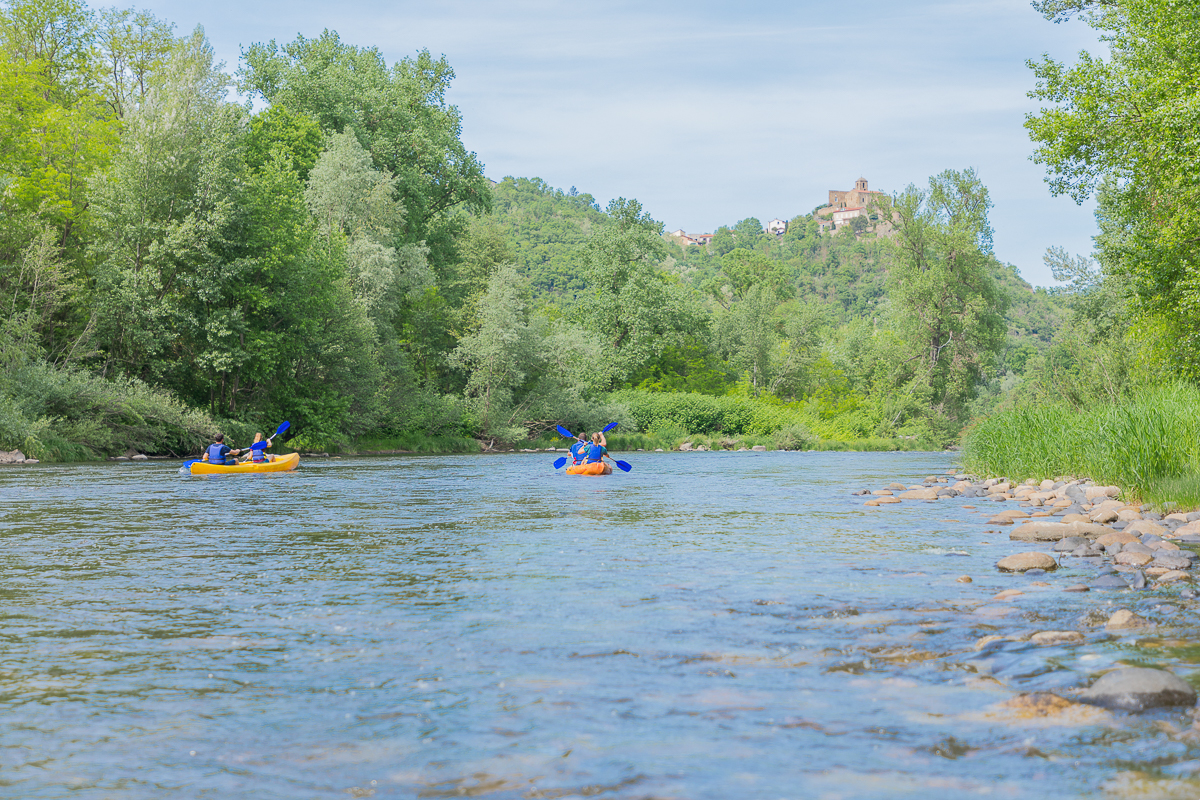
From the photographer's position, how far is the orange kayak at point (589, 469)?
23.2 m

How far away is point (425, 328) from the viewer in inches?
1618

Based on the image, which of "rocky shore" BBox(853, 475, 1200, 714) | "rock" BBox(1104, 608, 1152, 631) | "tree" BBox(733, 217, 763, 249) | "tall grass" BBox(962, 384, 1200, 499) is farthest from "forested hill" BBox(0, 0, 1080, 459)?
"tree" BBox(733, 217, 763, 249)

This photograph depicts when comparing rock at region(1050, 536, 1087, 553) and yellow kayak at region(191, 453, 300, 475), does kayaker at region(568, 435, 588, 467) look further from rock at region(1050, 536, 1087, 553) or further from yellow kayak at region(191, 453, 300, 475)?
rock at region(1050, 536, 1087, 553)

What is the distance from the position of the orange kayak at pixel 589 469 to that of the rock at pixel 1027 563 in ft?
49.1

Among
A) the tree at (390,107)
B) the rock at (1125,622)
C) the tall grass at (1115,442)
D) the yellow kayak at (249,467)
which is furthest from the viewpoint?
the tree at (390,107)

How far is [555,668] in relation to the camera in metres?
5.32

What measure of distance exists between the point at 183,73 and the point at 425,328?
14805 millimetres

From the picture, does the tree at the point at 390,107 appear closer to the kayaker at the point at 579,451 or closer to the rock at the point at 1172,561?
the kayaker at the point at 579,451

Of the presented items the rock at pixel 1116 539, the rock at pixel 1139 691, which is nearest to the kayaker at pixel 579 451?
the rock at pixel 1116 539

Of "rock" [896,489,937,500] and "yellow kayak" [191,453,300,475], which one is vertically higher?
"yellow kayak" [191,453,300,475]

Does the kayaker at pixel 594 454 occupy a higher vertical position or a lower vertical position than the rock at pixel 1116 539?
higher

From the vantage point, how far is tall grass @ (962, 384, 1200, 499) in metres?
12.5

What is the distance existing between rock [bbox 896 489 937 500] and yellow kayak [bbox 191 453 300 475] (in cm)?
1462

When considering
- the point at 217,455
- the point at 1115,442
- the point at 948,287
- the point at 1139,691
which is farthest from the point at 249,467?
the point at 948,287
